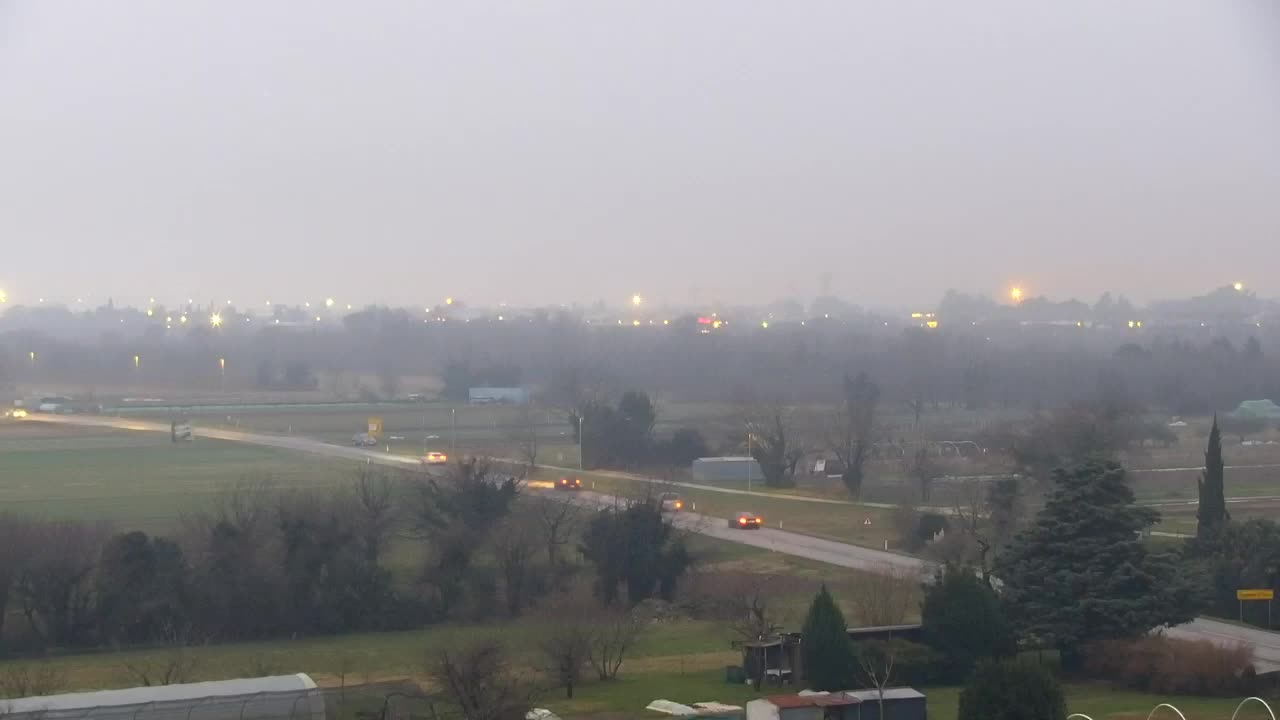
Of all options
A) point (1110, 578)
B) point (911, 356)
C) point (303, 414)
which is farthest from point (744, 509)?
point (911, 356)

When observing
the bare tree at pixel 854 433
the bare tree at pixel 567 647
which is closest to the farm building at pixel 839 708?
the bare tree at pixel 567 647

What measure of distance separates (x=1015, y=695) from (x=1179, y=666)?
166 inches

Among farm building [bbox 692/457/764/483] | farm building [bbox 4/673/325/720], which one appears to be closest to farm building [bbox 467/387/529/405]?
farm building [bbox 692/457/764/483]

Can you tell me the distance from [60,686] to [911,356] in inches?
2336

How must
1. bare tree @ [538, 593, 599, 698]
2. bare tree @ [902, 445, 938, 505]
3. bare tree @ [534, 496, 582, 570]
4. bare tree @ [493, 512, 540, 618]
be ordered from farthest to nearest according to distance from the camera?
bare tree @ [902, 445, 938, 505]
bare tree @ [534, 496, 582, 570]
bare tree @ [493, 512, 540, 618]
bare tree @ [538, 593, 599, 698]

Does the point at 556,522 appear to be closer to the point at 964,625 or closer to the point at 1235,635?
the point at 964,625

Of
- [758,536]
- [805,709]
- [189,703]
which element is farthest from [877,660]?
[758,536]

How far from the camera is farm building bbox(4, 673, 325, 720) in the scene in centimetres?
1308

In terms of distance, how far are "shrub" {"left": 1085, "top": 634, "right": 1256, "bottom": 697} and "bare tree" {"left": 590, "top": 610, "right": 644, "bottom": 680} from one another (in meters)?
5.43

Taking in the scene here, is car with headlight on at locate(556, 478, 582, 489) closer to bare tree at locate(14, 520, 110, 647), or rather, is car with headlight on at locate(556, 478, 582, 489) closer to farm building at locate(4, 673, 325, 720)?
bare tree at locate(14, 520, 110, 647)

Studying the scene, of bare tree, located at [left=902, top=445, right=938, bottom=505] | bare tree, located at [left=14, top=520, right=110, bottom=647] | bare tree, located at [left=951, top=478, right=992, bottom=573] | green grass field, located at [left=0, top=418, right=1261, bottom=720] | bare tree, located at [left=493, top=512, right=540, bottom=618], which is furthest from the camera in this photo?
bare tree, located at [left=902, top=445, right=938, bottom=505]

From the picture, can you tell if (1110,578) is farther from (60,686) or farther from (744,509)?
(744,509)

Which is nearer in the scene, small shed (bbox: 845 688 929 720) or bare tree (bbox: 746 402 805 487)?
small shed (bbox: 845 688 929 720)

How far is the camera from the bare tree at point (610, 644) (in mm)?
16844
